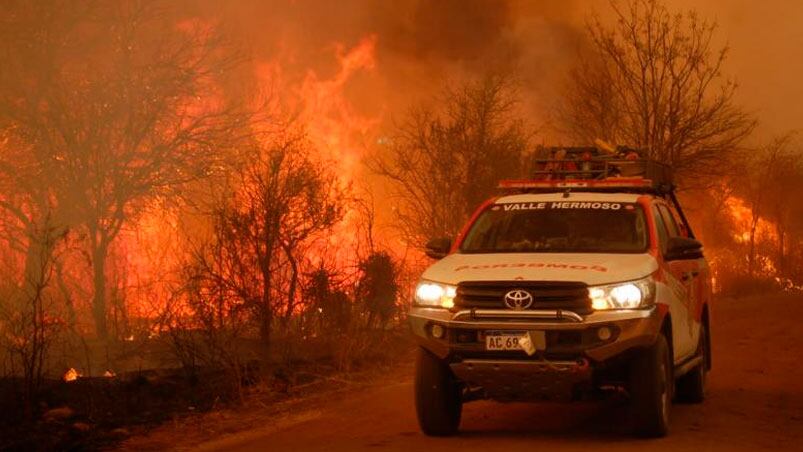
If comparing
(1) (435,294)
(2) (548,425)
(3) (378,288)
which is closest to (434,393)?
(1) (435,294)

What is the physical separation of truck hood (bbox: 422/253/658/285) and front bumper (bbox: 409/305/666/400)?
28 cm

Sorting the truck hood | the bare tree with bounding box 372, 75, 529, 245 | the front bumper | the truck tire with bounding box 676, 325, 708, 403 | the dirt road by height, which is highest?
the bare tree with bounding box 372, 75, 529, 245

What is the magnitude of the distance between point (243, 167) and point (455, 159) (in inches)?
232

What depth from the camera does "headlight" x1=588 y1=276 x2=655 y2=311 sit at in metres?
8.29

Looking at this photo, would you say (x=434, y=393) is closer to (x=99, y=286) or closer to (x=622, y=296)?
(x=622, y=296)

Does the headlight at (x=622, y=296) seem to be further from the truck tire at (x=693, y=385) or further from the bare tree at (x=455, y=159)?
the bare tree at (x=455, y=159)

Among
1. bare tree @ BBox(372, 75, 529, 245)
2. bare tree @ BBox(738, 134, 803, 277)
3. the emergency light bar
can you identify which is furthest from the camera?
bare tree @ BBox(738, 134, 803, 277)

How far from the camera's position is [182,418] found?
1055 cm

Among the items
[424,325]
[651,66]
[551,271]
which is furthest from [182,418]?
[651,66]

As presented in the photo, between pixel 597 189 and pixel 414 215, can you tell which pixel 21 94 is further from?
pixel 597 189

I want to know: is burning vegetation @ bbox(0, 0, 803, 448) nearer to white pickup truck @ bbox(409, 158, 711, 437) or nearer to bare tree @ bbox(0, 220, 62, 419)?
bare tree @ bbox(0, 220, 62, 419)

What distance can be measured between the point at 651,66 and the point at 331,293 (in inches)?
525

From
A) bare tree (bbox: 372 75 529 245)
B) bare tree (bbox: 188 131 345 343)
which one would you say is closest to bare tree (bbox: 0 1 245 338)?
bare tree (bbox: 372 75 529 245)

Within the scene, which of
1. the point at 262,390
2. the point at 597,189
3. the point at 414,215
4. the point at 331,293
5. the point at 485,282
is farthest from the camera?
the point at 414,215
